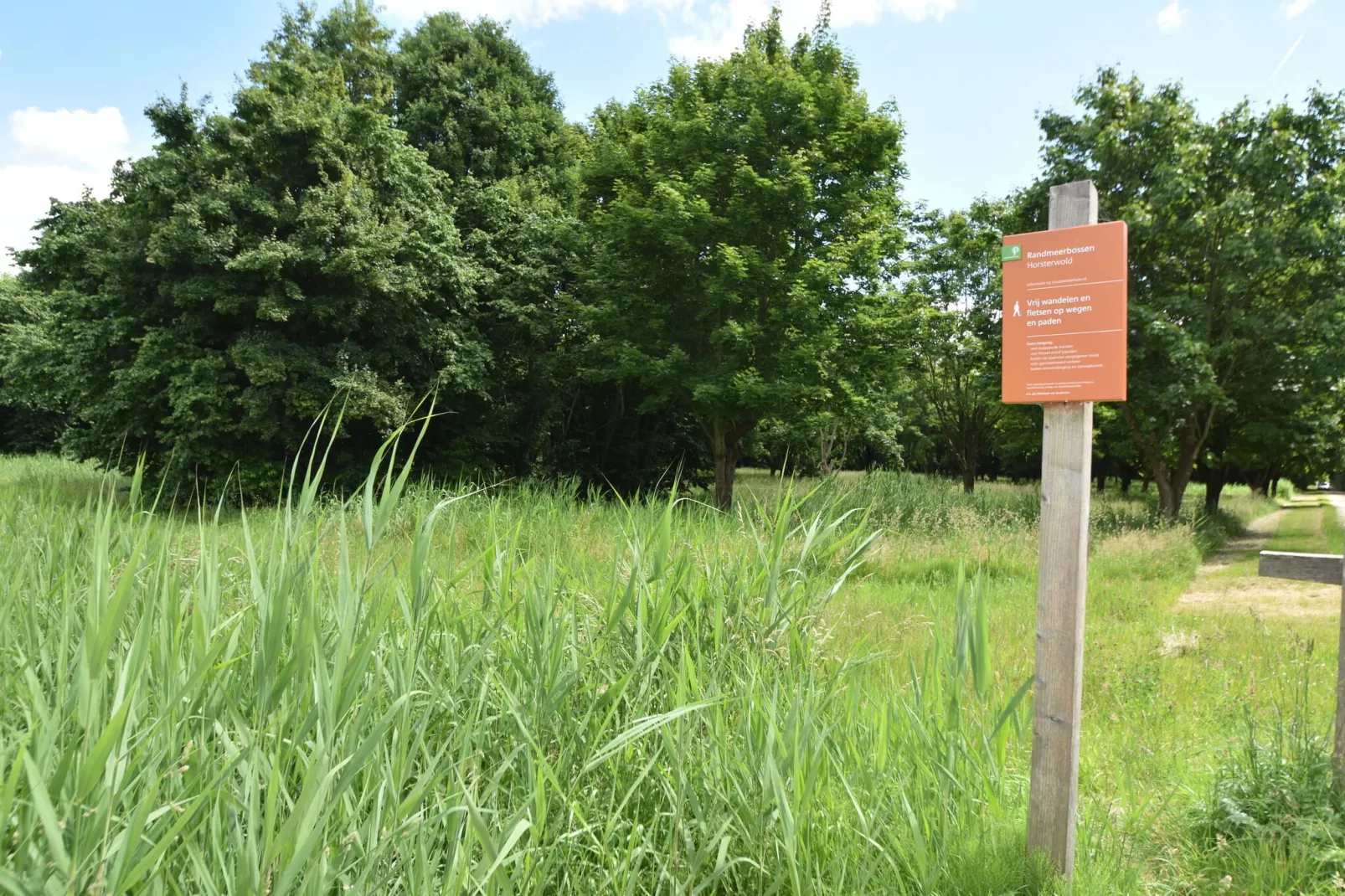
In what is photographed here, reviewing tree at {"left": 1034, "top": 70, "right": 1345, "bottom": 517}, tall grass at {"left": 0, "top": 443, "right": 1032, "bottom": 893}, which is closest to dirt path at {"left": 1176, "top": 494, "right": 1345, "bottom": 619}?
tree at {"left": 1034, "top": 70, "right": 1345, "bottom": 517}

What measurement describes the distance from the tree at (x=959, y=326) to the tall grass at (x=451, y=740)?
13.7m

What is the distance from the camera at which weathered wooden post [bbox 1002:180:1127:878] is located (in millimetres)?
2559

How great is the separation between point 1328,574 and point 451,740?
337 cm

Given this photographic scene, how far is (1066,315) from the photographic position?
2.66 m

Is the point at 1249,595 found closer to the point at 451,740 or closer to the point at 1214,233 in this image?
the point at 1214,233

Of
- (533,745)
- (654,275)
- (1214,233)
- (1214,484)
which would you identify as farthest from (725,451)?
(533,745)

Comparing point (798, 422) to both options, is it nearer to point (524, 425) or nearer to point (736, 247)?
point (736, 247)

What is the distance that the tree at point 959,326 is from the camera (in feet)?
59.2

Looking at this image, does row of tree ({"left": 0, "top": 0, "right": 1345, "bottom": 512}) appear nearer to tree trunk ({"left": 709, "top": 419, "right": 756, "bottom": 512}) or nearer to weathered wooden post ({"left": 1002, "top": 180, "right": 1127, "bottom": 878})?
tree trunk ({"left": 709, "top": 419, "right": 756, "bottom": 512})

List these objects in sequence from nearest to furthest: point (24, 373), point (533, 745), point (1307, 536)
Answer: point (533, 745), point (24, 373), point (1307, 536)

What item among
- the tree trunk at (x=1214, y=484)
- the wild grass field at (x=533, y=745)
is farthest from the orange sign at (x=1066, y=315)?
the tree trunk at (x=1214, y=484)

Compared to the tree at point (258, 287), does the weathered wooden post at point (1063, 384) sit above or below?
below

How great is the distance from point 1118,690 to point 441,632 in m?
4.47

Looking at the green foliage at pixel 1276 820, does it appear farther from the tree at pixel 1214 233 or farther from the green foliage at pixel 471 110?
the green foliage at pixel 471 110
